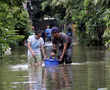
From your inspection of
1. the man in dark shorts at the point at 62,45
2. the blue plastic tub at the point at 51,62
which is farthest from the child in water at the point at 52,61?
the man in dark shorts at the point at 62,45

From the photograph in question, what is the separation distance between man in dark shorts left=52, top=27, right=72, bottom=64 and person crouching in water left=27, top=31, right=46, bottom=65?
1.95 ft

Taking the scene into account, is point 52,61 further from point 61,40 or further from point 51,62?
point 61,40

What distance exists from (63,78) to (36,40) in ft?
16.6

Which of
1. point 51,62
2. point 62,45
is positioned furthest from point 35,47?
point 62,45

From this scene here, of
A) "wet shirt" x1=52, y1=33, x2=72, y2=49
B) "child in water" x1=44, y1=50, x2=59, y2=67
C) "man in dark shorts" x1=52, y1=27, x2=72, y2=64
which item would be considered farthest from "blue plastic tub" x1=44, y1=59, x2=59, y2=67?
"wet shirt" x1=52, y1=33, x2=72, y2=49

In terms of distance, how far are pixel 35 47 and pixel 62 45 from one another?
1.03 metres

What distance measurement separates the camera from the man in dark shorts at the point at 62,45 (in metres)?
19.0

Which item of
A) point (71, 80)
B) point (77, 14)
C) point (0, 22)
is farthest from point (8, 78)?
point (77, 14)

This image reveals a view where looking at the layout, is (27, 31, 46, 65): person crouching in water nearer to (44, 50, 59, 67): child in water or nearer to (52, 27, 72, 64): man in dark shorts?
(44, 50, 59, 67): child in water

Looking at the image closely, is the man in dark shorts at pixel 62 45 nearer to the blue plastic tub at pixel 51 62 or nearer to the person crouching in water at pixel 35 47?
the blue plastic tub at pixel 51 62

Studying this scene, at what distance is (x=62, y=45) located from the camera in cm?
1941

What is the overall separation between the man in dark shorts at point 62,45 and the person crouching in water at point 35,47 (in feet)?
1.95

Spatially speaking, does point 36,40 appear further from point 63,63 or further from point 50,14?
point 50,14

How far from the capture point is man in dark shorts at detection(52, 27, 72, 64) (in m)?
19.0
